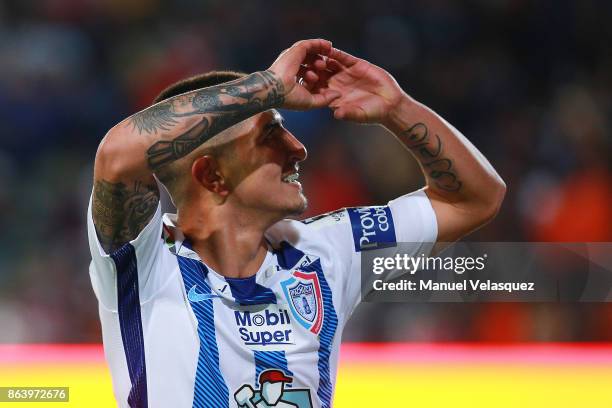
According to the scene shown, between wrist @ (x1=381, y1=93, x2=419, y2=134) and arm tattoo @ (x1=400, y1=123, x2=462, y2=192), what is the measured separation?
0.9 inches


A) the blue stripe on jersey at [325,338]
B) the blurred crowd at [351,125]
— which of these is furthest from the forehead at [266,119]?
the blurred crowd at [351,125]

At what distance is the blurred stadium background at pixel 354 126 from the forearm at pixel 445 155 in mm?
2612

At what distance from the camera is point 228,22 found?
720cm

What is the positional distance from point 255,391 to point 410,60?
16.4 ft

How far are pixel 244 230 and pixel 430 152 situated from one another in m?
0.62

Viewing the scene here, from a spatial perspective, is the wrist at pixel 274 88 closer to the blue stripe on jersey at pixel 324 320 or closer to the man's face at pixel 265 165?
the man's face at pixel 265 165

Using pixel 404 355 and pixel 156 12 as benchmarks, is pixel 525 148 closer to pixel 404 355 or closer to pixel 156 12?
pixel 404 355

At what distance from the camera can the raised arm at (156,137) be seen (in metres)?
2.20

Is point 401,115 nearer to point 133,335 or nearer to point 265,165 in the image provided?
point 265,165

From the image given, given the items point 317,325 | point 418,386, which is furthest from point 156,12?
point 317,325

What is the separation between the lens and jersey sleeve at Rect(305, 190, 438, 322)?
9.01 ft

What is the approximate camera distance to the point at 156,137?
2.23 m

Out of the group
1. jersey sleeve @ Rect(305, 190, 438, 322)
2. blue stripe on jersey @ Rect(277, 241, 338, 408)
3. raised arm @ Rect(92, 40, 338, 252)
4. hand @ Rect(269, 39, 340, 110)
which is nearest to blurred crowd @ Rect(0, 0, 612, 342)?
jersey sleeve @ Rect(305, 190, 438, 322)

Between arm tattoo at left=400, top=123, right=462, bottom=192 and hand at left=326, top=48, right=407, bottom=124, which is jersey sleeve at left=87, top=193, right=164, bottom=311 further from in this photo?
arm tattoo at left=400, top=123, right=462, bottom=192
